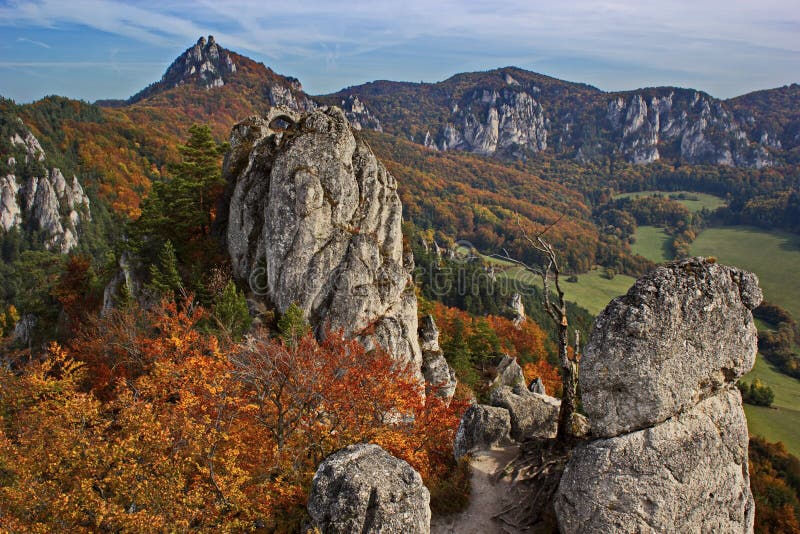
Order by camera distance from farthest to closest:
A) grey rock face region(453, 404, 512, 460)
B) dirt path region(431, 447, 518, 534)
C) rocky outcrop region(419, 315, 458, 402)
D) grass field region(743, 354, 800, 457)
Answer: grass field region(743, 354, 800, 457), rocky outcrop region(419, 315, 458, 402), grey rock face region(453, 404, 512, 460), dirt path region(431, 447, 518, 534)

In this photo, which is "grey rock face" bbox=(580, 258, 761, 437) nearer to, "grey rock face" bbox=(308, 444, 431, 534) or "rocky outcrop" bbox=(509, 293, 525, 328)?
"grey rock face" bbox=(308, 444, 431, 534)

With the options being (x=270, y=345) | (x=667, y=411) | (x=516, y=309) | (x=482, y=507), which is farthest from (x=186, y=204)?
(x=516, y=309)

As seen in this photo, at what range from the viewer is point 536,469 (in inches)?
621

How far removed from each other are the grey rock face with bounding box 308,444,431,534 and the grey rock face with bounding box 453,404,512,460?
7811mm

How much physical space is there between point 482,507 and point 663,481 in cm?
628

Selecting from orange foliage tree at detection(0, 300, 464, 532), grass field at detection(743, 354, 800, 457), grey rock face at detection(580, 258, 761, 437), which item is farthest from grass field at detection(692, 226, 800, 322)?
orange foliage tree at detection(0, 300, 464, 532)

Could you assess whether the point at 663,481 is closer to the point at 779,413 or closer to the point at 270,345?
the point at 270,345

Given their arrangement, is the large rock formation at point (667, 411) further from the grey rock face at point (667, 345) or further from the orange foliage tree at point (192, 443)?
the orange foliage tree at point (192, 443)

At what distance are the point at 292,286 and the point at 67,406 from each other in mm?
18675

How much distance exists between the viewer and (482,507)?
50.9 ft

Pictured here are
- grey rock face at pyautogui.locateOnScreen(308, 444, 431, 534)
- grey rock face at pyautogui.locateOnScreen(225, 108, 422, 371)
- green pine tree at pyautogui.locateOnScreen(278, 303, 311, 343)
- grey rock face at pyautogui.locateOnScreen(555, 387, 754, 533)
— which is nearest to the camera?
grey rock face at pyautogui.locateOnScreen(308, 444, 431, 534)

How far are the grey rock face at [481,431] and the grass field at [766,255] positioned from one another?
12854 cm

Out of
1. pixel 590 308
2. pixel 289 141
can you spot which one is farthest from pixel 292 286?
pixel 590 308

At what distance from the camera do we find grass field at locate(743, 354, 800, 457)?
66.0 m
